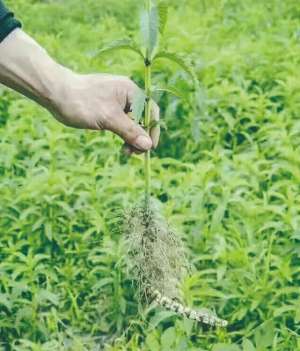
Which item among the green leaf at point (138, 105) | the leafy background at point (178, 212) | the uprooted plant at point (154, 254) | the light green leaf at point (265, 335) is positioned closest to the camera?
the green leaf at point (138, 105)

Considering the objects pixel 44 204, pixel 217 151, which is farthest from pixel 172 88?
pixel 217 151

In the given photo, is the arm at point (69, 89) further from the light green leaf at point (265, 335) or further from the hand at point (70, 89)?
the light green leaf at point (265, 335)

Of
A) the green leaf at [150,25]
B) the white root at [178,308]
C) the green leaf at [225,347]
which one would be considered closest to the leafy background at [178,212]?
the green leaf at [225,347]

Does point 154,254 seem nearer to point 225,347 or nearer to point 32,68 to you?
point 225,347

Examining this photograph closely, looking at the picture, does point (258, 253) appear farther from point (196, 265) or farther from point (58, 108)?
point (58, 108)

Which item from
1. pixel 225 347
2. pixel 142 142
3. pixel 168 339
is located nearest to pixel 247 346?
pixel 225 347

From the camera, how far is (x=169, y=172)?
385cm

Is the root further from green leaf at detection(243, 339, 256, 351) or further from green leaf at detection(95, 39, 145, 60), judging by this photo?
green leaf at detection(95, 39, 145, 60)

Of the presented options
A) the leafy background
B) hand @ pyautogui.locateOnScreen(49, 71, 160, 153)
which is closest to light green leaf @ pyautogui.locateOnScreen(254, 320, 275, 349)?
the leafy background

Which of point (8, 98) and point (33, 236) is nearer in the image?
point (33, 236)

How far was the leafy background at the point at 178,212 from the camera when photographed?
300cm

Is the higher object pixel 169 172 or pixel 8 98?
pixel 8 98

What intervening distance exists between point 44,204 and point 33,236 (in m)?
0.15

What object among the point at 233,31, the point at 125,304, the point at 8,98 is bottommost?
the point at 125,304
